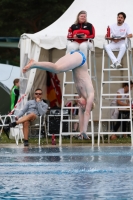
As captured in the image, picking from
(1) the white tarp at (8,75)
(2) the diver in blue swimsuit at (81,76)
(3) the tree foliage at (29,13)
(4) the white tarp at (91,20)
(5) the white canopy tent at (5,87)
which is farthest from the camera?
(3) the tree foliage at (29,13)

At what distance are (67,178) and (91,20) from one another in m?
11.8

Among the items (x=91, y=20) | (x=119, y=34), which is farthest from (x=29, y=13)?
(x=119, y=34)

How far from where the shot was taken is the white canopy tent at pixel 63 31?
18797mm

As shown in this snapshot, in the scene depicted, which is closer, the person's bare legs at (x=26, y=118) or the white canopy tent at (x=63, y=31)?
the person's bare legs at (x=26, y=118)

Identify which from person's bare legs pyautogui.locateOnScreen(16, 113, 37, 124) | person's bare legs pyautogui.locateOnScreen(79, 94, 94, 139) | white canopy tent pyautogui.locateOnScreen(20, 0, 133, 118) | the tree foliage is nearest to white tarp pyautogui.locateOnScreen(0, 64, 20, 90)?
the tree foliage

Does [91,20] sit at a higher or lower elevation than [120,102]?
higher

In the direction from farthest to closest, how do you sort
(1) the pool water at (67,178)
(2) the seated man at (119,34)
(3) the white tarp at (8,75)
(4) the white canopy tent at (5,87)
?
(3) the white tarp at (8,75), (4) the white canopy tent at (5,87), (2) the seated man at (119,34), (1) the pool water at (67,178)

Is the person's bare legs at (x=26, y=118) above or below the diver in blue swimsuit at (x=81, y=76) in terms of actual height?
below

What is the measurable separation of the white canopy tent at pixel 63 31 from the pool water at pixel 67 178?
7.03m

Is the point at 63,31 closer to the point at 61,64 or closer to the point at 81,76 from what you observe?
the point at 81,76

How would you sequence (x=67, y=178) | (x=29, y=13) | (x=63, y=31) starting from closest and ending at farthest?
1. (x=67, y=178)
2. (x=63, y=31)
3. (x=29, y=13)

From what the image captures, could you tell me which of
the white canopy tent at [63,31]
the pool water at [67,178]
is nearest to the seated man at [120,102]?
the white canopy tent at [63,31]

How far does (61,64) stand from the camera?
11562 mm

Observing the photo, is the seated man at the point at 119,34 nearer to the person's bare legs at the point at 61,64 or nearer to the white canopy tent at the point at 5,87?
the person's bare legs at the point at 61,64
